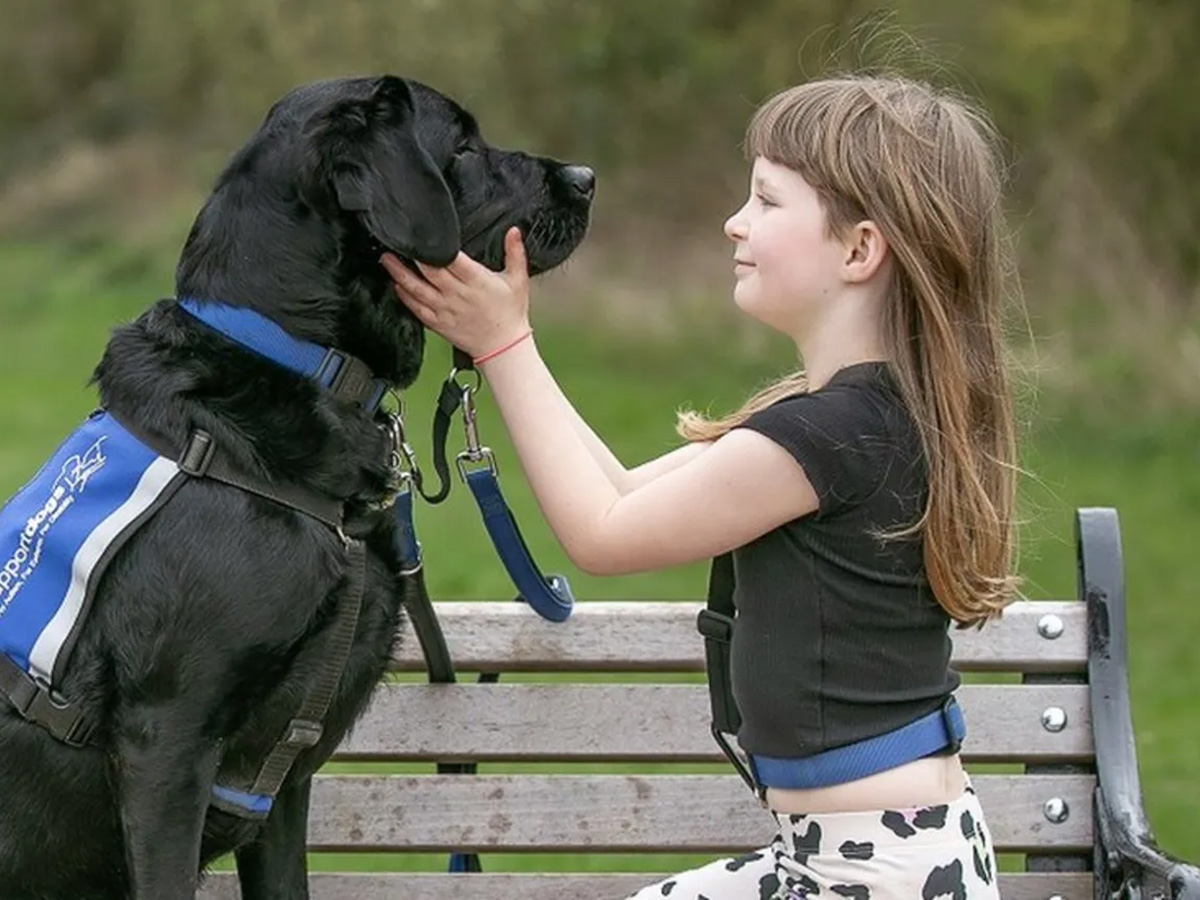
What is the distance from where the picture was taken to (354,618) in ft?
9.09

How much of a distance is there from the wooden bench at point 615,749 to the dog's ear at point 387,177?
0.81 metres

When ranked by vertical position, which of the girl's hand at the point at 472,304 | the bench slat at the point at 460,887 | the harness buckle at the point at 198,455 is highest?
the girl's hand at the point at 472,304

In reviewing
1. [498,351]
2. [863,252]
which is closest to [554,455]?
[498,351]

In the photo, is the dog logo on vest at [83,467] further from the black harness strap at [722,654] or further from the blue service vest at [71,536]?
the black harness strap at [722,654]

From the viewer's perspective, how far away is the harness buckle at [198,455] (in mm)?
2699

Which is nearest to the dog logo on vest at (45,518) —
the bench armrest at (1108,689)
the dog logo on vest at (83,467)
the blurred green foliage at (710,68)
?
the dog logo on vest at (83,467)

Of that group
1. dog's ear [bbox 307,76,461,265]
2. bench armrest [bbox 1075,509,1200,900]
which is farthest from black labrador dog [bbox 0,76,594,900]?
bench armrest [bbox 1075,509,1200,900]

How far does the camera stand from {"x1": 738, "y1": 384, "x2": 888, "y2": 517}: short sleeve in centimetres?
260

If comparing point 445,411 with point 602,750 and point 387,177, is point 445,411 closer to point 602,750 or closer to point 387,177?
point 387,177

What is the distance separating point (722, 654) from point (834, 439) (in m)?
0.42

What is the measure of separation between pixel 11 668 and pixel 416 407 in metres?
7.63

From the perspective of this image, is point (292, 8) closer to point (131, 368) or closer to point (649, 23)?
point (649, 23)

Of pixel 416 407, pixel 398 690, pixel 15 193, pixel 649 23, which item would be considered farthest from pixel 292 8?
pixel 398 690

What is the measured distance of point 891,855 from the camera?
8.48 ft
